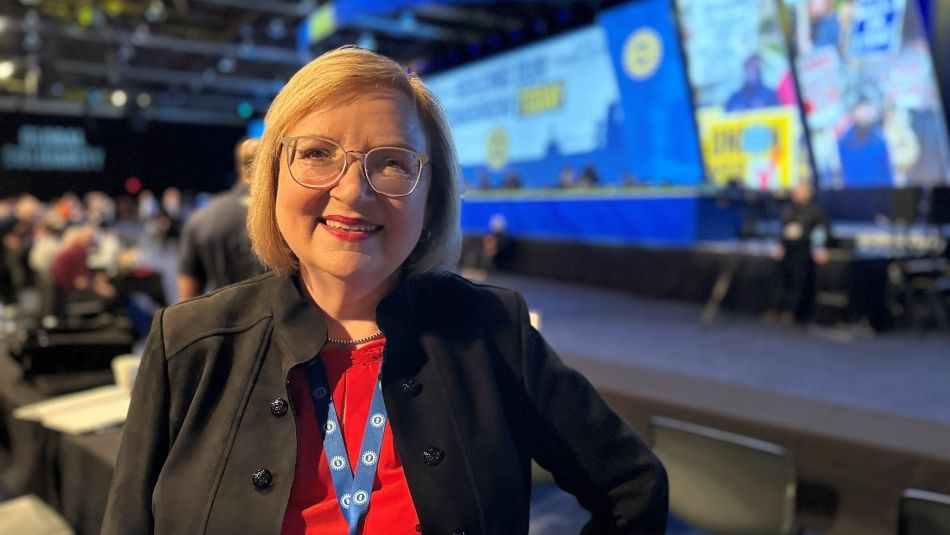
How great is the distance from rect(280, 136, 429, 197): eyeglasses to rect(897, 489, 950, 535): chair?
1209 mm

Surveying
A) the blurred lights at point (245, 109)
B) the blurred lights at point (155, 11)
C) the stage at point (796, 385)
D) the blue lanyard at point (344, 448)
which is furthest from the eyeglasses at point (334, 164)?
the blurred lights at point (245, 109)

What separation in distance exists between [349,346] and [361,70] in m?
0.38

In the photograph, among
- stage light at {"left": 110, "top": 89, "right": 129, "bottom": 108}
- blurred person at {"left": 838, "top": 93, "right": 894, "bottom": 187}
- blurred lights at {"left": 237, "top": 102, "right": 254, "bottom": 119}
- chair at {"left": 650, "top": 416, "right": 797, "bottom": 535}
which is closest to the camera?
chair at {"left": 650, "top": 416, "right": 797, "bottom": 535}

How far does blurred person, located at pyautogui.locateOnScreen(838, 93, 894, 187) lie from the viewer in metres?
8.51

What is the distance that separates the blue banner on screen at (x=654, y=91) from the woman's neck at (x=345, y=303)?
10805 millimetres

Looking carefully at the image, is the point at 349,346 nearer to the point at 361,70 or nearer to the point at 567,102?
the point at 361,70

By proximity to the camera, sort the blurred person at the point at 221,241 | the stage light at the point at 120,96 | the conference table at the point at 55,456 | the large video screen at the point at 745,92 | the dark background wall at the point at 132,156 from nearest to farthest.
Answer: the conference table at the point at 55,456 → the blurred person at the point at 221,241 → the large video screen at the point at 745,92 → the stage light at the point at 120,96 → the dark background wall at the point at 132,156

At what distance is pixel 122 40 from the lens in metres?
15.4

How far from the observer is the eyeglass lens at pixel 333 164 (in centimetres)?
89

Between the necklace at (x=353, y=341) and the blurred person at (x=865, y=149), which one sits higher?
the necklace at (x=353, y=341)

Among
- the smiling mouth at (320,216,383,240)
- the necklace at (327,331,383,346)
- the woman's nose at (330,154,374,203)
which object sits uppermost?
the woman's nose at (330,154,374,203)

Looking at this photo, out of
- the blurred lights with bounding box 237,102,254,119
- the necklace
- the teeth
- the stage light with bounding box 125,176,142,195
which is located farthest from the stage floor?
the stage light with bounding box 125,176,142,195

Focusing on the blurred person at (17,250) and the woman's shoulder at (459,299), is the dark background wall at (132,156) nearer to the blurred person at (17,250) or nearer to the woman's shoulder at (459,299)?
the blurred person at (17,250)

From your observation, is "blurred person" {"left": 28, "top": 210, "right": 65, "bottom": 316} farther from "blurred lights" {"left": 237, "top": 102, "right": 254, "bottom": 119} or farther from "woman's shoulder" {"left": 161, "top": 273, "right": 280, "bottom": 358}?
"blurred lights" {"left": 237, "top": 102, "right": 254, "bottom": 119}
